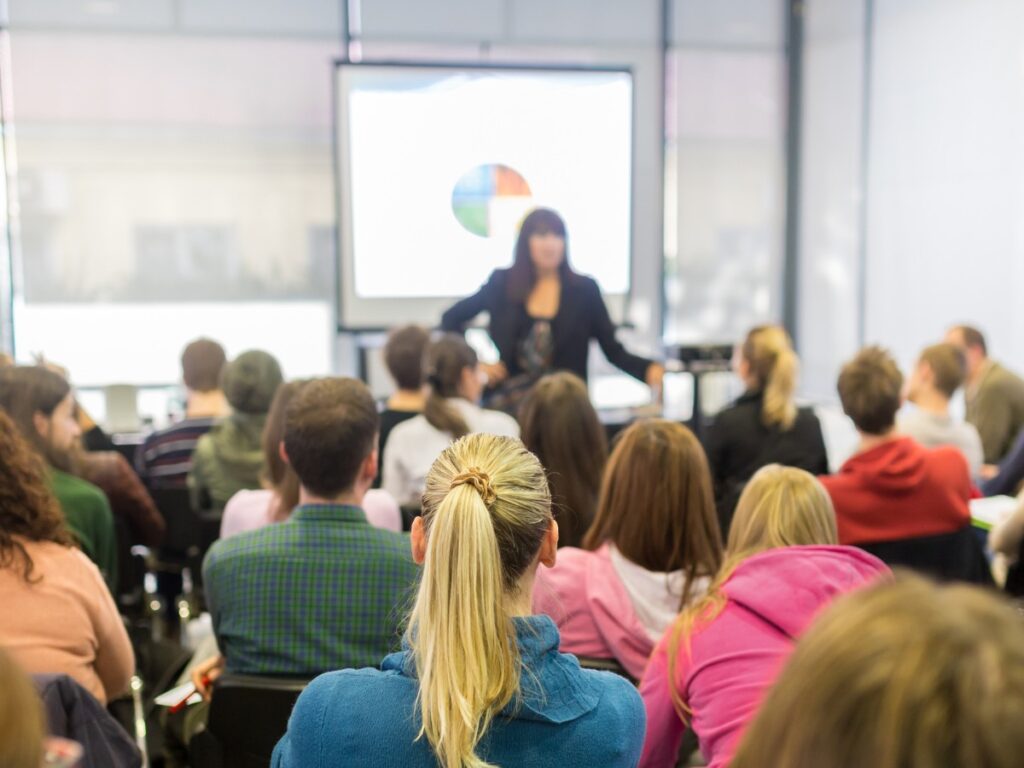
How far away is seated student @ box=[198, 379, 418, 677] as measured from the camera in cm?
197

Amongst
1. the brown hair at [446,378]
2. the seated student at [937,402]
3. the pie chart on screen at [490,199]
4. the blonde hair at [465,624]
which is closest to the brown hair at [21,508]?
the blonde hair at [465,624]

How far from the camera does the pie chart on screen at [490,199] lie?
6477 mm

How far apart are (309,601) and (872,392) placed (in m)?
1.72

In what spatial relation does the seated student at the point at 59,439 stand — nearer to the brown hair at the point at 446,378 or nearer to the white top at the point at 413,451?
the white top at the point at 413,451

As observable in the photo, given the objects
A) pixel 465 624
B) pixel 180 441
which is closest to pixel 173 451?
pixel 180 441

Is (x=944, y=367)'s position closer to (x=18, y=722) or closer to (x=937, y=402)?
(x=937, y=402)

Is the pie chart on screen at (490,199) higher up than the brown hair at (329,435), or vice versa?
the pie chart on screen at (490,199)

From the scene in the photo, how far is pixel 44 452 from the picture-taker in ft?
9.00

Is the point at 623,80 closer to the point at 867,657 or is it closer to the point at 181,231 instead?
the point at 181,231

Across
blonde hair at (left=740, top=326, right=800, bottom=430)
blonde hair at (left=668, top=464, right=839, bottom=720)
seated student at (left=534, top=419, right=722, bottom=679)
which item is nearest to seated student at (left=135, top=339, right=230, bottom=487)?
blonde hair at (left=740, top=326, right=800, bottom=430)

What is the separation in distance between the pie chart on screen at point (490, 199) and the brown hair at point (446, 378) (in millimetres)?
3111

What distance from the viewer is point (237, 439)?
3.57m

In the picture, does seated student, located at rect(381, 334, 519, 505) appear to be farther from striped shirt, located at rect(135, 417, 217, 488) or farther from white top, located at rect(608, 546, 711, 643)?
white top, located at rect(608, 546, 711, 643)

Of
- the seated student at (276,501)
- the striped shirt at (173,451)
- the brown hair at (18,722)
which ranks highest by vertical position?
the brown hair at (18,722)
